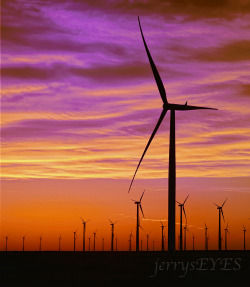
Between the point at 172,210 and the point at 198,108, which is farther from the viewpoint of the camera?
the point at 198,108

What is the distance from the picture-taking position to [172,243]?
1945 inches
